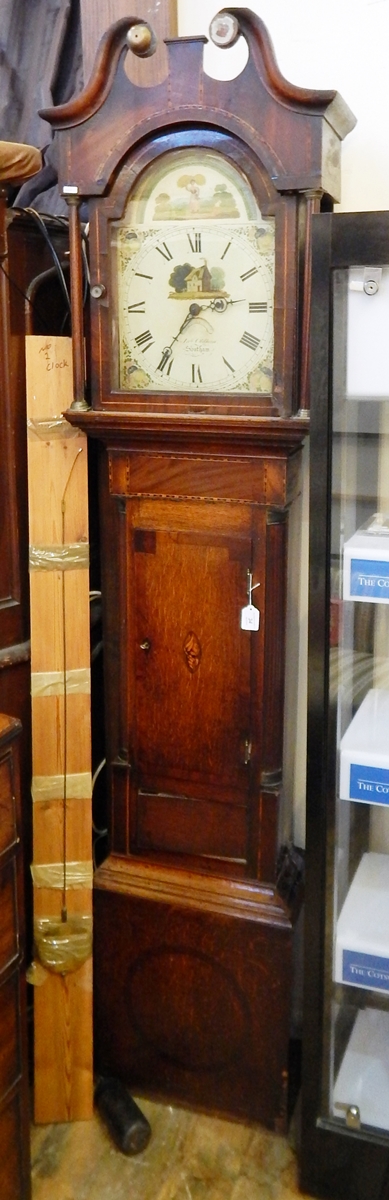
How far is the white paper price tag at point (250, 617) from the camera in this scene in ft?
5.91

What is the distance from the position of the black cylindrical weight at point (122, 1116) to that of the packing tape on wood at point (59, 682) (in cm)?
76

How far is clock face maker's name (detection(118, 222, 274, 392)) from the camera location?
168 centimetres

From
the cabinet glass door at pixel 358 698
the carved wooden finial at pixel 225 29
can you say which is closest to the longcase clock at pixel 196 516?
the carved wooden finial at pixel 225 29

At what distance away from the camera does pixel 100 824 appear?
2.22 metres

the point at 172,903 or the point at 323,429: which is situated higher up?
the point at 323,429

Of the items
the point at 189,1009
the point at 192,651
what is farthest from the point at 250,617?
the point at 189,1009

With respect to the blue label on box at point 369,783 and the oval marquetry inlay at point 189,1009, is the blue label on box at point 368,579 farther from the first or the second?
the oval marquetry inlay at point 189,1009

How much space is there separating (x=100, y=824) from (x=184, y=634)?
1.83 ft

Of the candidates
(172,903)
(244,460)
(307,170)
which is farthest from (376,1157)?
(307,170)

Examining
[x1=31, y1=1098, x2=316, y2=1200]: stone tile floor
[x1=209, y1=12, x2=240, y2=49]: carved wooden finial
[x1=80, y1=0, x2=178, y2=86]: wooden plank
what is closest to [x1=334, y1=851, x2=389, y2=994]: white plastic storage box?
[x1=31, y1=1098, x2=316, y2=1200]: stone tile floor

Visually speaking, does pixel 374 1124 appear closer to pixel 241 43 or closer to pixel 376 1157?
pixel 376 1157

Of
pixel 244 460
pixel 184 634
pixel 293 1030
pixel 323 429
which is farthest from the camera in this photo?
pixel 293 1030

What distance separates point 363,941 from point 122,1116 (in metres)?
0.61

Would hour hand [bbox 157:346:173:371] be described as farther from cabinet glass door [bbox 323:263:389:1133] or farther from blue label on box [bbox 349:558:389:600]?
blue label on box [bbox 349:558:389:600]
